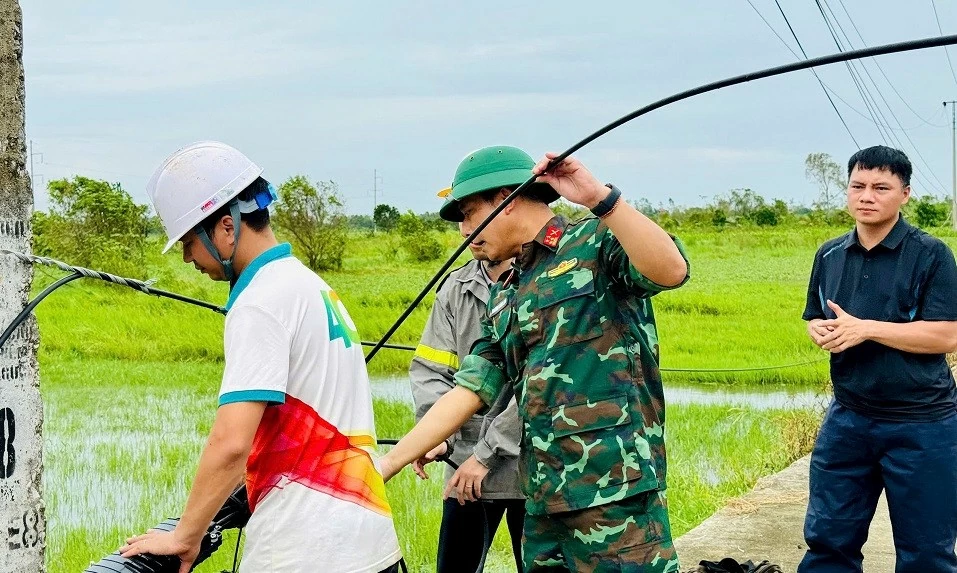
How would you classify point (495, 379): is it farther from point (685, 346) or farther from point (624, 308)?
point (685, 346)

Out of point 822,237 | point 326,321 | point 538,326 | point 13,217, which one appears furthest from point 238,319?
point 822,237

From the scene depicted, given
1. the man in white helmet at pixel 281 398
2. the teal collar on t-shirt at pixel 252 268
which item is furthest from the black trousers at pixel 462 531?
the teal collar on t-shirt at pixel 252 268

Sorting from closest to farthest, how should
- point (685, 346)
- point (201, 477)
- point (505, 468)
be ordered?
point (201, 477) < point (505, 468) < point (685, 346)

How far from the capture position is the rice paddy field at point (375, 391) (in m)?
6.36

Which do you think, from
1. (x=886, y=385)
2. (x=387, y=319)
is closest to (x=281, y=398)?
(x=886, y=385)

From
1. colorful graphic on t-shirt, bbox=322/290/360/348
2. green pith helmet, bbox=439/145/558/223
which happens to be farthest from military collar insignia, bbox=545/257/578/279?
colorful graphic on t-shirt, bbox=322/290/360/348

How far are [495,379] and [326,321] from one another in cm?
71

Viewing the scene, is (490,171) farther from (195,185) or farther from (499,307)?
(195,185)

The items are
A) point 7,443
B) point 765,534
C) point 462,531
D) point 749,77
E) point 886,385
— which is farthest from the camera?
point 765,534

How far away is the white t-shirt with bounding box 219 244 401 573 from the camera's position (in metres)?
2.04

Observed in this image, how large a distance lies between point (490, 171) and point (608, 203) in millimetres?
570

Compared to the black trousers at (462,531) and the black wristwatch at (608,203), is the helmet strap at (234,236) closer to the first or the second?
the black wristwatch at (608,203)

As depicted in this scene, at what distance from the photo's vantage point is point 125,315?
45.8 feet

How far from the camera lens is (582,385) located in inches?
96.7
